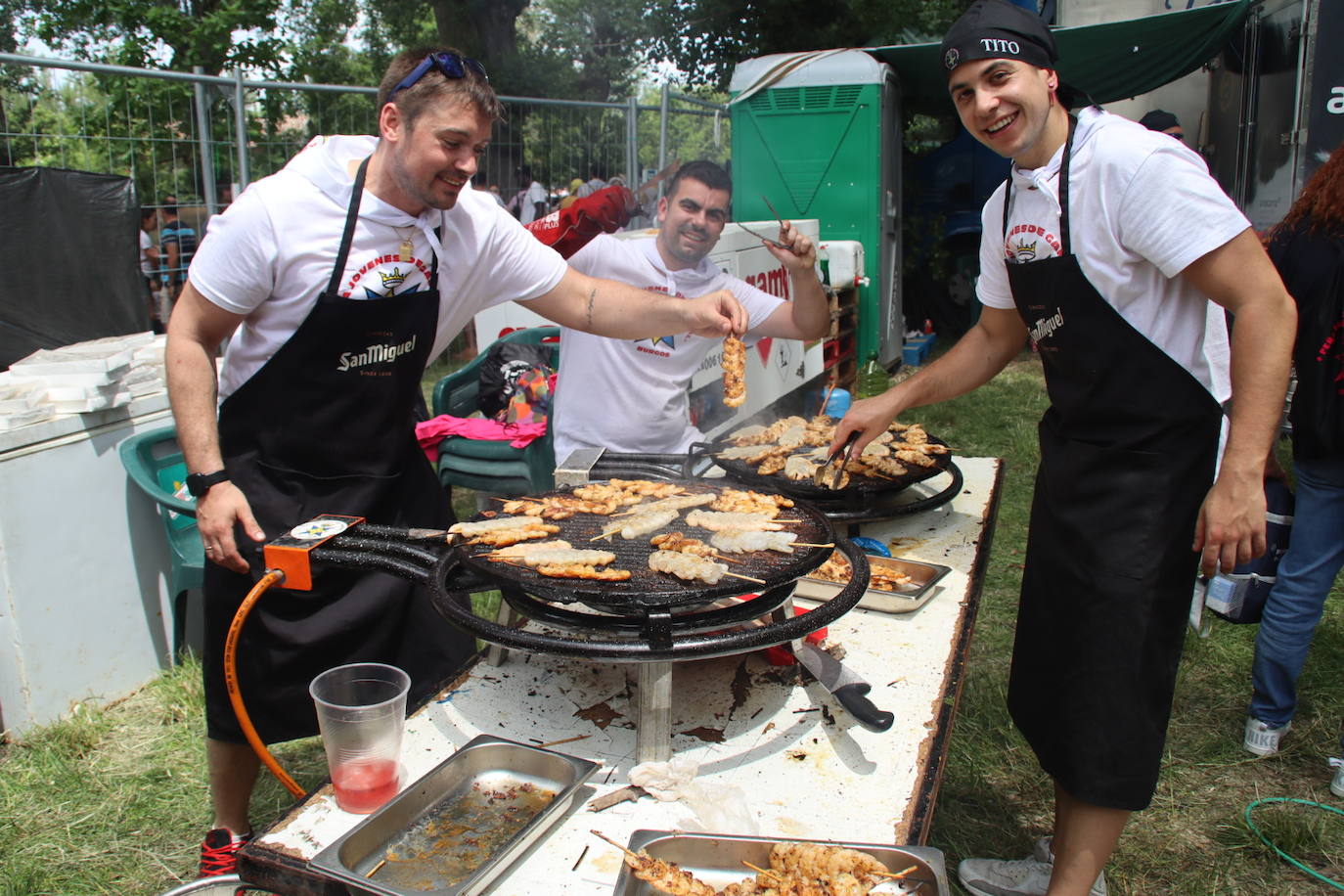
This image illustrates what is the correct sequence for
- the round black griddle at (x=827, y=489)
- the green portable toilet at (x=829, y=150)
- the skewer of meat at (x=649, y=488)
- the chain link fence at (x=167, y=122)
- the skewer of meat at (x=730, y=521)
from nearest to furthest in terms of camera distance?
1. the skewer of meat at (x=730, y=521)
2. the skewer of meat at (x=649, y=488)
3. the round black griddle at (x=827, y=489)
4. the chain link fence at (x=167, y=122)
5. the green portable toilet at (x=829, y=150)

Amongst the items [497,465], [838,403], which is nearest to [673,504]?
[497,465]

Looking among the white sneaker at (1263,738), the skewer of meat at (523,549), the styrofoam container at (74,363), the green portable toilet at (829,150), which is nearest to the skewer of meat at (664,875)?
the skewer of meat at (523,549)

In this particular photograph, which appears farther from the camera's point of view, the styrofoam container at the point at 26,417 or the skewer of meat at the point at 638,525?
the styrofoam container at the point at 26,417

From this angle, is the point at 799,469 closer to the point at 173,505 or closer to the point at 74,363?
the point at 173,505

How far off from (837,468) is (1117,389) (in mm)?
1001

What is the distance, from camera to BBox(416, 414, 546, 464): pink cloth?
505 cm

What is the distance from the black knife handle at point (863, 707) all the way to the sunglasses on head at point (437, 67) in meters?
1.82

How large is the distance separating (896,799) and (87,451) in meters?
3.55

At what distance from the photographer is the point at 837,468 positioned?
310cm

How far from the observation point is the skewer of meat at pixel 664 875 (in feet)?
5.24

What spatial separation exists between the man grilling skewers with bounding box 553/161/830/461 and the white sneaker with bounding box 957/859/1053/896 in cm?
205

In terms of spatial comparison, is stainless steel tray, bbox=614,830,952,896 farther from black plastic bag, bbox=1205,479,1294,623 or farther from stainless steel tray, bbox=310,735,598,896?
black plastic bag, bbox=1205,479,1294,623

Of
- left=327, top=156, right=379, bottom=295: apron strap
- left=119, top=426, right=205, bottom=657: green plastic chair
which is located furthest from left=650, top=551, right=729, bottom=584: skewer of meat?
left=119, top=426, right=205, bottom=657: green plastic chair

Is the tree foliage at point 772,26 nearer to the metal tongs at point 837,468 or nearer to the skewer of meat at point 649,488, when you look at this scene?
the metal tongs at point 837,468
